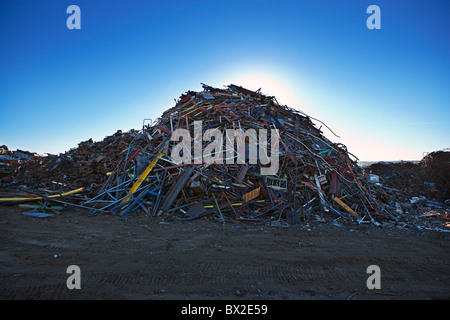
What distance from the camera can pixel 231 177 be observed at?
22.1 feet

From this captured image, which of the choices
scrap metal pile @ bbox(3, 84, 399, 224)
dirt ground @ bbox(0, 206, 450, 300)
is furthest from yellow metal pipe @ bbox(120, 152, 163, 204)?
dirt ground @ bbox(0, 206, 450, 300)

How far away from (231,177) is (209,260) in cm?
327

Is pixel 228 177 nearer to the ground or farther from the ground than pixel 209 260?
farther from the ground

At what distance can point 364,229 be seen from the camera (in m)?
6.01

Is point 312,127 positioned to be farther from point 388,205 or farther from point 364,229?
point 364,229

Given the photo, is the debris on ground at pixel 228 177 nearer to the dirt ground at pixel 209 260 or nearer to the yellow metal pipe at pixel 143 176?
the yellow metal pipe at pixel 143 176

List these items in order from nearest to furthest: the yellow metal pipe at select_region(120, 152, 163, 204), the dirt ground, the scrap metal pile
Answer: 1. the dirt ground
2. the scrap metal pile
3. the yellow metal pipe at select_region(120, 152, 163, 204)

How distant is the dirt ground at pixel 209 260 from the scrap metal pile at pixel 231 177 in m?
0.58

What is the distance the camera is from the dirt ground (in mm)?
2814

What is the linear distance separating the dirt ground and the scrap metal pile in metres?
0.58

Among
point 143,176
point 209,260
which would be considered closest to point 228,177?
point 143,176

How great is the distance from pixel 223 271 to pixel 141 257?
1318mm

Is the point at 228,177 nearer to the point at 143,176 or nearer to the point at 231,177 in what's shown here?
the point at 231,177

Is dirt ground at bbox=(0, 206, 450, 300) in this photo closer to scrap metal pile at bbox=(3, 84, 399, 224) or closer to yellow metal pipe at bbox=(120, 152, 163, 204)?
scrap metal pile at bbox=(3, 84, 399, 224)
